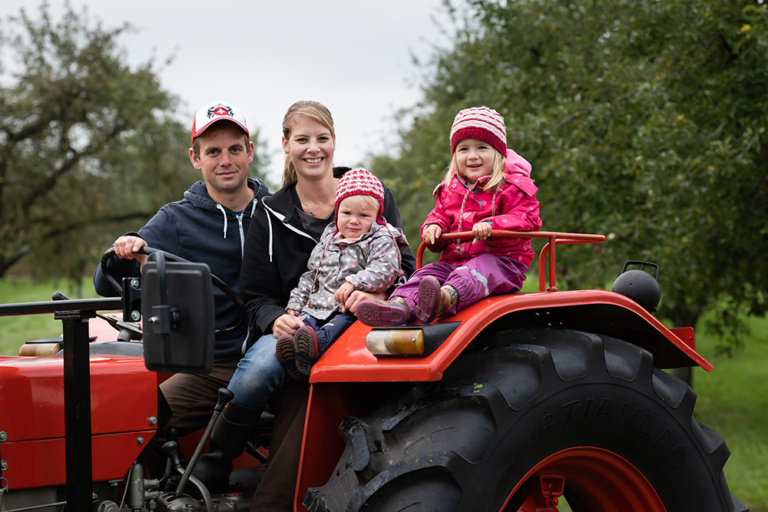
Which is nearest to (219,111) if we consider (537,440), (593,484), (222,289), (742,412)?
(222,289)

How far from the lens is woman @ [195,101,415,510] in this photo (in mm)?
2738

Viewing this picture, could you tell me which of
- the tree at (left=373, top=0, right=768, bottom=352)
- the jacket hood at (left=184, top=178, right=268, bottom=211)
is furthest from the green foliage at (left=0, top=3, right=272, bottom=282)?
the jacket hood at (left=184, top=178, right=268, bottom=211)

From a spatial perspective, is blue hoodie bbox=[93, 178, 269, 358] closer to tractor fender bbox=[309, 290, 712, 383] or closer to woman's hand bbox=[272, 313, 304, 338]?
woman's hand bbox=[272, 313, 304, 338]

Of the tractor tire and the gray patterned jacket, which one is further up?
the gray patterned jacket

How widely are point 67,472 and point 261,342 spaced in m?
0.74

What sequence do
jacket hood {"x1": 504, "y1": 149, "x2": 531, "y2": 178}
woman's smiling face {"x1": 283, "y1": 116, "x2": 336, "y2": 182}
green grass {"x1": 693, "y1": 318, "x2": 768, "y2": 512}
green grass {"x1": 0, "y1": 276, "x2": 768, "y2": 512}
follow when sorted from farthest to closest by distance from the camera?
green grass {"x1": 0, "y1": 276, "x2": 768, "y2": 512}
green grass {"x1": 693, "y1": 318, "x2": 768, "y2": 512}
woman's smiling face {"x1": 283, "y1": 116, "x2": 336, "y2": 182}
jacket hood {"x1": 504, "y1": 149, "x2": 531, "y2": 178}

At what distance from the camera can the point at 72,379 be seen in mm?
2525

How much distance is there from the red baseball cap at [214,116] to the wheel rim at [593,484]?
1871 mm

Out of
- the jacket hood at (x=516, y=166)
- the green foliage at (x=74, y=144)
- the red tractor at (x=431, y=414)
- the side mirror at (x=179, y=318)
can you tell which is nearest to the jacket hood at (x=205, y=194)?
the red tractor at (x=431, y=414)

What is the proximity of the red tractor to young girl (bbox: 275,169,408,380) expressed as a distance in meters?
0.25

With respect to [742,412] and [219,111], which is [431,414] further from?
[742,412]

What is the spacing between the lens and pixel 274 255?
3188 millimetres

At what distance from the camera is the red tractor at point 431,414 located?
7.19 ft

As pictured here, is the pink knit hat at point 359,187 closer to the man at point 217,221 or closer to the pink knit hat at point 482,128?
the pink knit hat at point 482,128
